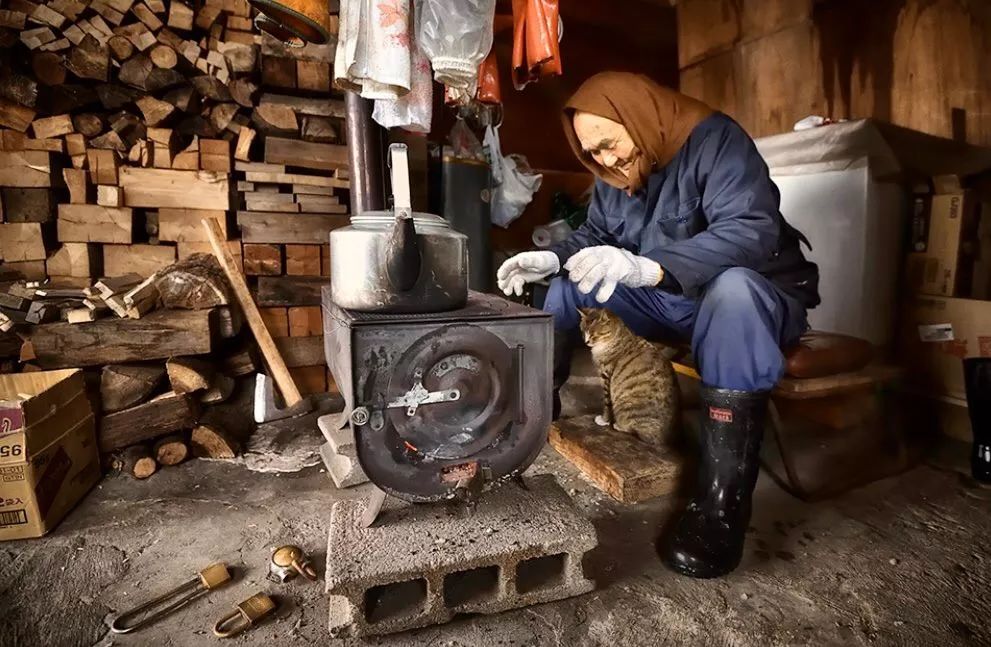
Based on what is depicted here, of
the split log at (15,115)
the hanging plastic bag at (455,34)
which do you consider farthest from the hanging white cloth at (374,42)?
the split log at (15,115)

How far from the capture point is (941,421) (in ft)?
8.34

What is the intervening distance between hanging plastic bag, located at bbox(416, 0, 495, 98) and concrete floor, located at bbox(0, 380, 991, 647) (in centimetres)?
166

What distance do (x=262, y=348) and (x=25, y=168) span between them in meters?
1.33

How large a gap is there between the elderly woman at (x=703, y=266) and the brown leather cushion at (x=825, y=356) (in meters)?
0.07

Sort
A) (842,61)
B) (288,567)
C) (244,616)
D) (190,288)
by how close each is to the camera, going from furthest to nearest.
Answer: (842,61) → (190,288) → (288,567) → (244,616)

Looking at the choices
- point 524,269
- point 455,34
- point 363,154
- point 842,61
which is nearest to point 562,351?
point 524,269

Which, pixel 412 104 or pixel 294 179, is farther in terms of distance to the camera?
pixel 294 179

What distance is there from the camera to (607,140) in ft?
6.10

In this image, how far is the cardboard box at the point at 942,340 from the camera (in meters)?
2.34

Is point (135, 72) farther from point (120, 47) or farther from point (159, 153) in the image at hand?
point (159, 153)

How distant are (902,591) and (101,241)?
3.50m

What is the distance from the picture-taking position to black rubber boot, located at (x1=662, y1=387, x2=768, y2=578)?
1.51 m

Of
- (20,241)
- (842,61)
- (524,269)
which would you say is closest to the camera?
(524,269)

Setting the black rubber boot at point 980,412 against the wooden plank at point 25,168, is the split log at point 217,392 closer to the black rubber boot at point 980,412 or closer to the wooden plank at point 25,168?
the wooden plank at point 25,168
